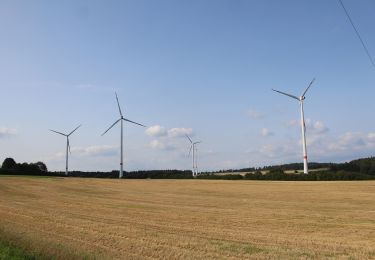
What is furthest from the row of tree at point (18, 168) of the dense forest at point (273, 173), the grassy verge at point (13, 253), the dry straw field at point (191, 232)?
the grassy verge at point (13, 253)

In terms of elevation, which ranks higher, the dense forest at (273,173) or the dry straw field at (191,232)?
the dense forest at (273,173)

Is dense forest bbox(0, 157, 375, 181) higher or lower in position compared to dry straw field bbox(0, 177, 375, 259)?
higher

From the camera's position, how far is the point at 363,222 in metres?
25.7

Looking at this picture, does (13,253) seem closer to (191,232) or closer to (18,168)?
(191,232)

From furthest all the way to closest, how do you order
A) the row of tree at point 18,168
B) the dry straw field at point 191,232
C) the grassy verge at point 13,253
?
the row of tree at point 18,168 → the dry straw field at point 191,232 → the grassy verge at point 13,253

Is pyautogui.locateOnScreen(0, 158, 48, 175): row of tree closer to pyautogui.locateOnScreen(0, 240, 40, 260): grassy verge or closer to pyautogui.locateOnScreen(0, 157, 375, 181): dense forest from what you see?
pyautogui.locateOnScreen(0, 157, 375, 181): dense forest

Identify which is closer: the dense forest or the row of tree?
the dense forest

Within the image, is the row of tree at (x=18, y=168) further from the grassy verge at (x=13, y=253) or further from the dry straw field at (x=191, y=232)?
the grassy verge at (x=13, y=253)

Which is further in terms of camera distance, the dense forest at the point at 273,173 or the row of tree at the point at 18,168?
the row of tree at the point at 18,168

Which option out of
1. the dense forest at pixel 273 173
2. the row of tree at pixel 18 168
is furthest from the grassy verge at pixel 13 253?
the row of tree at pixel 18 168

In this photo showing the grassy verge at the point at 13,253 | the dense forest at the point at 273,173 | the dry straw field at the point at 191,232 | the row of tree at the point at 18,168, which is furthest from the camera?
the row of tree at the point at 18,168

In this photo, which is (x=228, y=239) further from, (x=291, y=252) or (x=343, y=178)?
(x=343, y=178)

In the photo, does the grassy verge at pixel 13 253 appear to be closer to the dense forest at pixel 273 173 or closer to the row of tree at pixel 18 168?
the dense forest at pixel 273 173

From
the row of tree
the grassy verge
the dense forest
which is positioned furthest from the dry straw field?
the row of tree
